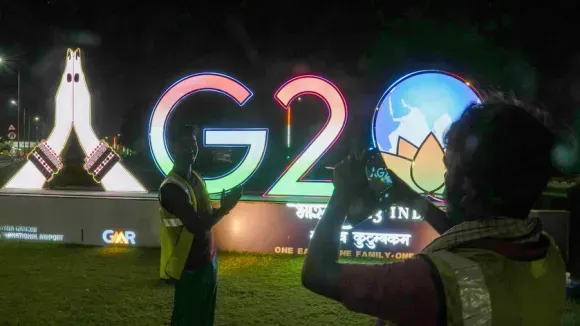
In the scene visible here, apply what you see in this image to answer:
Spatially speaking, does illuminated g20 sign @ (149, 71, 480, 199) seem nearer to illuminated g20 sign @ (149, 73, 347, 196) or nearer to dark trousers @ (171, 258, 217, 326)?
illuminated g20 sign @ (149, 73, 347, 196)

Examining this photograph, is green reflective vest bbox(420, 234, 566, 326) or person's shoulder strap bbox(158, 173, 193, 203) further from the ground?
person's shoulder strap bbox(158, 173, 193, 203)

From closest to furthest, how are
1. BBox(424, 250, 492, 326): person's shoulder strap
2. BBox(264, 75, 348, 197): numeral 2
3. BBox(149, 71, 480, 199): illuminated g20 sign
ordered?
BBox(424, 250, 492, 326): person's shoulder strap < BBox(149, 71, 480, 199): illuminated g20 sign < BBox(264, 75, 348, 197): numeral 2

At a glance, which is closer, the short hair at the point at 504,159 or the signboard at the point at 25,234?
the short hair at the point at 504,159

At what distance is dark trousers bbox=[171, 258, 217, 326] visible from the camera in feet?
10.5

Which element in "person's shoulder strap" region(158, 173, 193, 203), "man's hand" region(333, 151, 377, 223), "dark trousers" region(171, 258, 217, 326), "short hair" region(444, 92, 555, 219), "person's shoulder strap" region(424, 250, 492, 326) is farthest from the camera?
"person's shoulder strap" region(158, 173, 193, 203)

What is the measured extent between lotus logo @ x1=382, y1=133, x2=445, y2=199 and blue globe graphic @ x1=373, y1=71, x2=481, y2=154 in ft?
0.34

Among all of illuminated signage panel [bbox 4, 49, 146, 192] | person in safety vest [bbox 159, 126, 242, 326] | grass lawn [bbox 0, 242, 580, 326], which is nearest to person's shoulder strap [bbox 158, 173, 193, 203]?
person in safety vest [bbox 159, 126, 242, 326]

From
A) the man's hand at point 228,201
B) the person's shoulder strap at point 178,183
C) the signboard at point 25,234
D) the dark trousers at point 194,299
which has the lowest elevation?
the signboard at point 25,234

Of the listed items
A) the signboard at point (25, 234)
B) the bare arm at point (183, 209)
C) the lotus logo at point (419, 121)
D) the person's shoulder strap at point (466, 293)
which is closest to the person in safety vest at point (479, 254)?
the person's shoulder strap at point (466, 293)

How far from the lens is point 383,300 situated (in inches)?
47.6

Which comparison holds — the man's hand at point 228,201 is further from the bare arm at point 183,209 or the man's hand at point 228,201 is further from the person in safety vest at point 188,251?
the bare arm at point 183,209

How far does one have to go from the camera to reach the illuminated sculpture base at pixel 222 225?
27.2 feet

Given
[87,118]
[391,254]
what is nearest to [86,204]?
[87,118]

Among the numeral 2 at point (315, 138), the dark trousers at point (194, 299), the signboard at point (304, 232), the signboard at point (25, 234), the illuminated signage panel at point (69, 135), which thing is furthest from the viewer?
the illuminated signage panel at point (69, 135)
